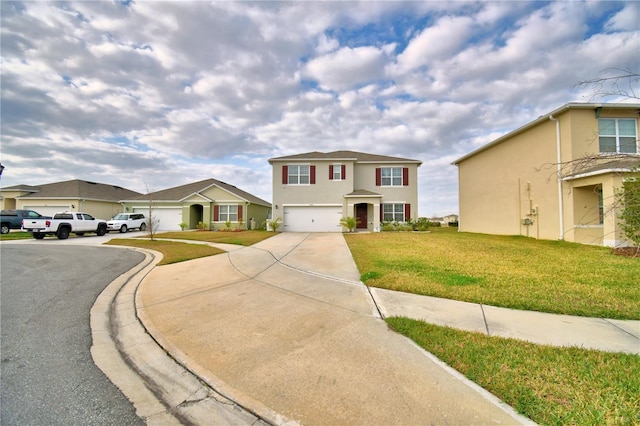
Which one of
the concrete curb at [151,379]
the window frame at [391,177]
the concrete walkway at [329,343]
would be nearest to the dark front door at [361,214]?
the window frame at [391,177]

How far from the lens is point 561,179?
1196 cm

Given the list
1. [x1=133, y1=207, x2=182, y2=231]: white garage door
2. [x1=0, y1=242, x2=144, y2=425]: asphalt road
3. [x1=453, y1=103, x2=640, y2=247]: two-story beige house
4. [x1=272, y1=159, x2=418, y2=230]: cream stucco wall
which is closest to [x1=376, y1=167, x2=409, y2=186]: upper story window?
[x1=272, y1=159, x2=418, y2=230]: cream stucco wall

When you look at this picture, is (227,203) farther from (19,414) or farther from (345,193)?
(19,414)

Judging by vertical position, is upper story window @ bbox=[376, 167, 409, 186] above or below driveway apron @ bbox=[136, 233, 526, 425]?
above

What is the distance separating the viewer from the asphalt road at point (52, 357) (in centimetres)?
246

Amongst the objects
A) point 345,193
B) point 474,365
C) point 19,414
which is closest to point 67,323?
point 19,414

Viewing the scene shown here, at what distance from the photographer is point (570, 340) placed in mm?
3557

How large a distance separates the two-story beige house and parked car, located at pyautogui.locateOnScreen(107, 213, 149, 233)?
1140 inches

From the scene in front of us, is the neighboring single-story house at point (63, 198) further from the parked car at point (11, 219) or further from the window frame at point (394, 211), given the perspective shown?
the window frame at point (394, 211)

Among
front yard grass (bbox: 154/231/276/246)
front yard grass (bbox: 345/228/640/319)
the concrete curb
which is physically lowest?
the concrete curb

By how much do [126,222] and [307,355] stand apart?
27075 mm

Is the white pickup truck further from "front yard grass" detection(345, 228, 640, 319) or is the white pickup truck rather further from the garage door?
"front yard grass" detection(345, 228, 640, 319)

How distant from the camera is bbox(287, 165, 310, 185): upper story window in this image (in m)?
22.7

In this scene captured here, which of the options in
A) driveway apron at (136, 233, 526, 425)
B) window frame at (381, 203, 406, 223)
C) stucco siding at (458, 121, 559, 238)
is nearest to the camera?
driveway apron at (136, 233, 526, 425)
